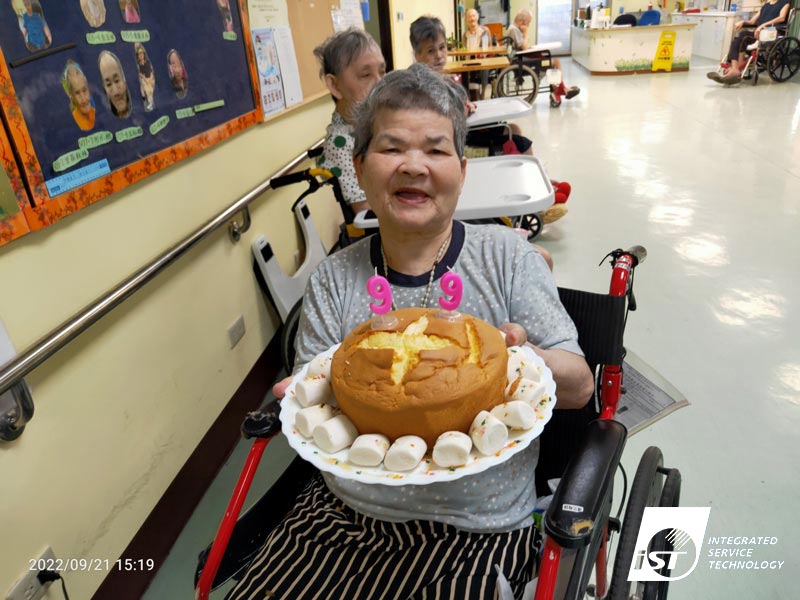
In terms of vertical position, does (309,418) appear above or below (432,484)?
above

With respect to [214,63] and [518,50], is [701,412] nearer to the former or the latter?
[214,63]

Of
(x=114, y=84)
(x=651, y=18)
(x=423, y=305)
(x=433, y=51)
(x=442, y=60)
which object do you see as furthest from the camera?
(x=651, y=18)

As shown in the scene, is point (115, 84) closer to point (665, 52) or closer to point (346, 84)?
point (346, 84)

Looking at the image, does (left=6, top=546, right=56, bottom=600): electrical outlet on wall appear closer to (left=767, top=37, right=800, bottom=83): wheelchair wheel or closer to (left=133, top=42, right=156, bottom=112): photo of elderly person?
(left=133, top=42, right=156, bottom=112): photo of elderly person

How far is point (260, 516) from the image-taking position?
1142 mm

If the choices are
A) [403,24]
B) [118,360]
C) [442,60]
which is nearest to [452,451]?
[118,360]

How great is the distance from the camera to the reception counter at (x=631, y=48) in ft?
35.9

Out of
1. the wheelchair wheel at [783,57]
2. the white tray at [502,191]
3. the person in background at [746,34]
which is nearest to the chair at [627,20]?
the person in background at [746,34]

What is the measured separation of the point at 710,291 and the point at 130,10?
2867 millimetres

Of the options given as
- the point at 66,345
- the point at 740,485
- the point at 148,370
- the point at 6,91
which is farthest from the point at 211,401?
the point at 740,485

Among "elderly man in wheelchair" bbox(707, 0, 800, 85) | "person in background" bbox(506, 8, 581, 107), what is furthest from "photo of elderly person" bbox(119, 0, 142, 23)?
"elderly man in wheelchair" bbox(707, 0, 800, 85)

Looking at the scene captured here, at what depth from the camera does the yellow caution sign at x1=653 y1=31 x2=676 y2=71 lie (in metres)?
10.9

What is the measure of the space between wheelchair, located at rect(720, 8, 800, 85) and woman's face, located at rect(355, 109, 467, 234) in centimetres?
987

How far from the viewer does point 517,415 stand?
2.57ft
